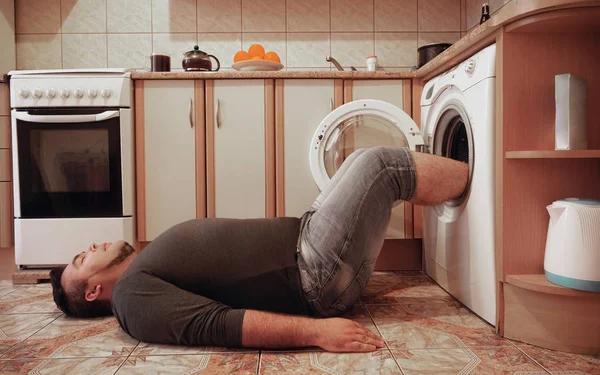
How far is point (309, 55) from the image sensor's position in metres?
3.02

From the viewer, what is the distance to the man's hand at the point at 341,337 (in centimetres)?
130

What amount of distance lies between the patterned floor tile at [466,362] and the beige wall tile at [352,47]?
6.91 ft

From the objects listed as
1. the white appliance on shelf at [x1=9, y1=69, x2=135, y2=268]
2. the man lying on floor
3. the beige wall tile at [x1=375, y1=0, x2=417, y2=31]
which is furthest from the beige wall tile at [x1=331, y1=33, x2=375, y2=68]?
the man lying on floor

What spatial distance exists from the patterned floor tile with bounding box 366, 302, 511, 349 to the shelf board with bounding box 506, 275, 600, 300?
0.61 feet

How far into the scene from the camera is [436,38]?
303 cm

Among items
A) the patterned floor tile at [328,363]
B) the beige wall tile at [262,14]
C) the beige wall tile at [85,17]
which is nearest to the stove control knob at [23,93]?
the beige wall tile at [85,17]

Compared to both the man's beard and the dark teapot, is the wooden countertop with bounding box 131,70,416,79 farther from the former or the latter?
the man's beard

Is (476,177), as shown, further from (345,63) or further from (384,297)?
(345,63)

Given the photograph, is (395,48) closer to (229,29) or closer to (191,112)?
(229,29)

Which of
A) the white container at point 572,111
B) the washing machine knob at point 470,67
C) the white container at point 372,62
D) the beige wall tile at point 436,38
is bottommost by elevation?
the white container at point 572,111

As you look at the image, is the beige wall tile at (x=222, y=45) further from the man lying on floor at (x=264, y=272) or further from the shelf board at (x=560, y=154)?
the shelf board at (x=560, y=154)

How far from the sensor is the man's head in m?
1.46

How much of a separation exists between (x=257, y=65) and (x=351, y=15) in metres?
0.86

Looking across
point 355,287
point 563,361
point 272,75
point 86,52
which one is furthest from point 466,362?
point 86,52
